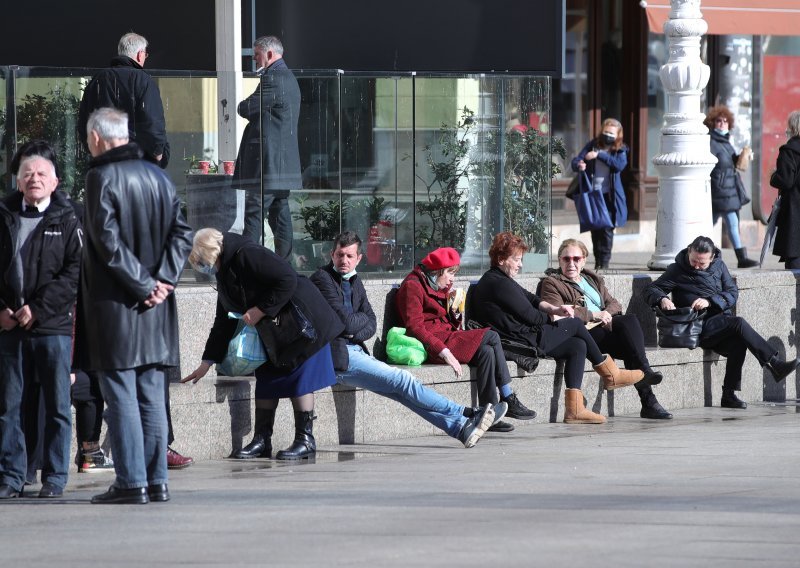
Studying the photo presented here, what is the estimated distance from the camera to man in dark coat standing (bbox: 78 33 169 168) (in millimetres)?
11039

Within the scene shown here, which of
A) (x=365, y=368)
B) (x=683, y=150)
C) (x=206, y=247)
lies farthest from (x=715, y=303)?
(x=206, y=247)

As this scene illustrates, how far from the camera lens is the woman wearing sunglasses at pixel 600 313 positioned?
11.6 meters

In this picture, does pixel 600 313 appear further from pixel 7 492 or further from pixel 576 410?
pixel 7 492

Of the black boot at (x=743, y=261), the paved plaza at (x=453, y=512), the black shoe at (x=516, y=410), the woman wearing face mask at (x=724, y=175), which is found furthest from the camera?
the woman wearing face mask at (x=724, y=175)

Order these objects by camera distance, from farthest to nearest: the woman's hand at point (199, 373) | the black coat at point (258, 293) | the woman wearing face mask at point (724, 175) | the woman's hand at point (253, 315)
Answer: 1. the woman wearing face mask at point (724, 175)
2. the woman's hand at point (199, 373)
3. the woman's hand at point (253, 315)
4. the black coat at point (258, 293)

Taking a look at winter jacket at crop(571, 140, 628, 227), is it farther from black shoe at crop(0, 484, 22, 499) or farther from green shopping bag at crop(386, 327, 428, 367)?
black shoe at crop(0, 484, 22, 499)

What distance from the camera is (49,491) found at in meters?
7.90

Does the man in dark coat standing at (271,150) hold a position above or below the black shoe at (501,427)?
above

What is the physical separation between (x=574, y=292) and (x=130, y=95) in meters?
3.25

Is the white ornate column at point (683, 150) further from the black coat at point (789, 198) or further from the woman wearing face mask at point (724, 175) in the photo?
the woman wearing face mask at point (724, 175)

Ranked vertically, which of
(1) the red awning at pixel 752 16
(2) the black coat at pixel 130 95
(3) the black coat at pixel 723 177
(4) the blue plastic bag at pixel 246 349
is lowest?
(4) the blue plastic bag at pixel 246 349

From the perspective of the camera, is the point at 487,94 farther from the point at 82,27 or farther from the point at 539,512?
the point at 539,512

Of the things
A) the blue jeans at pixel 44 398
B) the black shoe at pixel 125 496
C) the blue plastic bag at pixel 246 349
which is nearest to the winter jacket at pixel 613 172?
the blue plastic bag at pixel 246 349

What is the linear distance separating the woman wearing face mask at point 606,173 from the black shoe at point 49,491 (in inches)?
347
